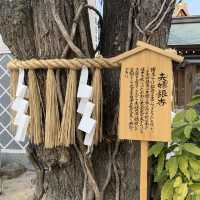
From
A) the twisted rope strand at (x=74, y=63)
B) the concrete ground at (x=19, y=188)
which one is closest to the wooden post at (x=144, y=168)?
the twisted rope strand at (x=74, y=63)

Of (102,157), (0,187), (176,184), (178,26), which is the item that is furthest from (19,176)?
(178,26)

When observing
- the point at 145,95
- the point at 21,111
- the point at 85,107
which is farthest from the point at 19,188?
the point at 145,95

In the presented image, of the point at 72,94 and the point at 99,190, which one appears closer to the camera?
the point at 72,94

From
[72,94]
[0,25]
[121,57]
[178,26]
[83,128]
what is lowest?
[83,128]

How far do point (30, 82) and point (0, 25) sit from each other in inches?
12.2

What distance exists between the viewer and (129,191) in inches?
79.6

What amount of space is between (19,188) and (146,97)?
3.22 m

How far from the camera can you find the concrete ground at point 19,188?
4250 mm

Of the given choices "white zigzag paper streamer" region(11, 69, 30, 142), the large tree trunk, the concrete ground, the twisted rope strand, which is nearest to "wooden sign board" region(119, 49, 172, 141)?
the twisted rope strand

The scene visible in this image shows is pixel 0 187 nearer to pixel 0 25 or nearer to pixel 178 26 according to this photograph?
pixel 0 25

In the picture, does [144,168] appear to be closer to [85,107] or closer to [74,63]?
[85,107]

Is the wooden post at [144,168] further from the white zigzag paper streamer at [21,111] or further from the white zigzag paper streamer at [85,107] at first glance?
the white zigzag paper streamer at [21,111]

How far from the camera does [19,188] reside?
4555 millimetres

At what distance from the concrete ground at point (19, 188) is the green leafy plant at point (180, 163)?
2489mm
